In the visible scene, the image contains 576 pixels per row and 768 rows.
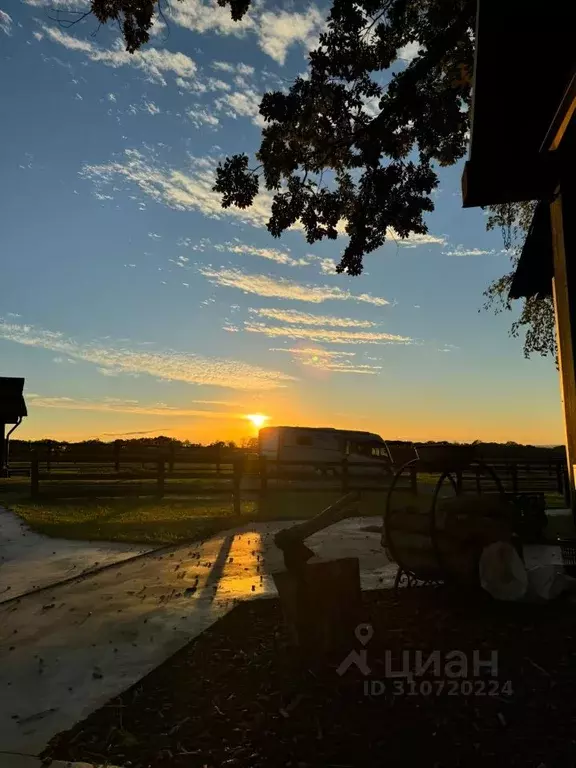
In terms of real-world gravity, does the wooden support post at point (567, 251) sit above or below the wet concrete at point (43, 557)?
above

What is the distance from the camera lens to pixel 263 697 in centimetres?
358

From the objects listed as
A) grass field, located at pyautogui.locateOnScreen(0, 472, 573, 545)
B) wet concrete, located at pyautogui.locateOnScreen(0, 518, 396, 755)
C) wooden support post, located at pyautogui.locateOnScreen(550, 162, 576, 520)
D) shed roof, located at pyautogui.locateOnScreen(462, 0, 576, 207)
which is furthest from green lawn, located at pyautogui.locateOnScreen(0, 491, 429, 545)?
shed roof, located at pyautogui.locateOnScreen(462, 0, 576, 207)

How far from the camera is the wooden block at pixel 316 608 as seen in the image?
4230mm

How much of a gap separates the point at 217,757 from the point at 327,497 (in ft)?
51.8

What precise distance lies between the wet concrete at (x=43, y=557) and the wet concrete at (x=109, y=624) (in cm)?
41

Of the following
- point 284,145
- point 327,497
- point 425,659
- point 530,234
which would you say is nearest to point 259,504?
point 327,497

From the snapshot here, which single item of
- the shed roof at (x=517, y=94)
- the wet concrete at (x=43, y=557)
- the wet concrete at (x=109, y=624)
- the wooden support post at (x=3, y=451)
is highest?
the shed roof at (x=517, y=94)

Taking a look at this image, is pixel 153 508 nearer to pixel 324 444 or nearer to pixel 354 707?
pixel 324 444

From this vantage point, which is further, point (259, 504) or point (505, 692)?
point (259, 504)

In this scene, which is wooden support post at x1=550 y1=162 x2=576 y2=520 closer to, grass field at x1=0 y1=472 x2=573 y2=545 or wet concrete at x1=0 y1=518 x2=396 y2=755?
wet concrete at x1=0 y1=518 x2=396 y2=755

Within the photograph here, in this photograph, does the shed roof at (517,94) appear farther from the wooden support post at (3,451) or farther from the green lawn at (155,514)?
the wooden support post at (3,451)

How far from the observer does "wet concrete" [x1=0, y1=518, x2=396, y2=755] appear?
364cm

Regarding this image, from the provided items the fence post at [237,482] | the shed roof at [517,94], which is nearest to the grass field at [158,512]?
the fence post at [237,482]

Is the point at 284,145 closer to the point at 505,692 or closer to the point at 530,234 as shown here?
the point at 530,234
